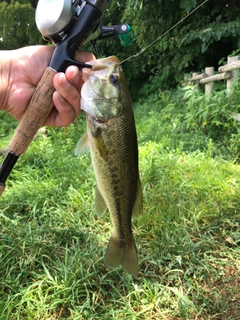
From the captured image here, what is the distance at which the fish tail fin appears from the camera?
198 centimetres

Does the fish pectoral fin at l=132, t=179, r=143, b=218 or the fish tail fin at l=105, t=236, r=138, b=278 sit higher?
the fish pectoral fin at l=132, t=179, r=143, b=218

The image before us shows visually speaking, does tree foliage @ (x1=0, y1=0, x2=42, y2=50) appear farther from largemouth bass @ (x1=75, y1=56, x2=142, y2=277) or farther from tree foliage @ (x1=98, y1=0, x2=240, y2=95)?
largemouth bass @ (x1=75, y1=56, x2=142, y2=277)

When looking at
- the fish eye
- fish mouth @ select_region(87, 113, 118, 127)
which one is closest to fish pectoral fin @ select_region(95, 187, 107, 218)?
fish mouth @ select_region(87, 113, 118, 127)

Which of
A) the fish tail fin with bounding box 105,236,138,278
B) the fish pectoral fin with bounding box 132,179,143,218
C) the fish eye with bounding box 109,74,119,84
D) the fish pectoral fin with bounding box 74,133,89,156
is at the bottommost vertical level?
the fish tail fin with bounding box 105,236,138,278

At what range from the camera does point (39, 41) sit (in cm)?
1620

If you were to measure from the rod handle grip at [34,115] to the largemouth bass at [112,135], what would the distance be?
9.9 inches

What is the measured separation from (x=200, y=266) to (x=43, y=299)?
1408 millimetres

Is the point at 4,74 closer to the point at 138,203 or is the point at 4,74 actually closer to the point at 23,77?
the point at 23,77

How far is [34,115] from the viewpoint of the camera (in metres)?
1.74

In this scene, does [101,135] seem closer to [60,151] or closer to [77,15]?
[77,15]

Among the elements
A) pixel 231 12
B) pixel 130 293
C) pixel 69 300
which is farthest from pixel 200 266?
pixel 231 12

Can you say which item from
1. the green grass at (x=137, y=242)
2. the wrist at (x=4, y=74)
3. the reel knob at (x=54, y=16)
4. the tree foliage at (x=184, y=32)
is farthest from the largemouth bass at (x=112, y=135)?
the tree foliage at (x=184, y=32)

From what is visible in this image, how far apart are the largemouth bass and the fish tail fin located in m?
0.26

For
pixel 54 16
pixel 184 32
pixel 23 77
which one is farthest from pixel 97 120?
pixel 184 32
